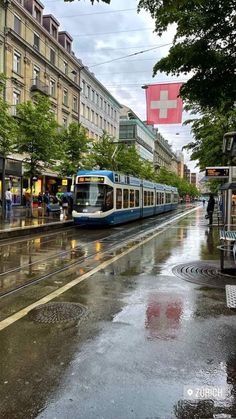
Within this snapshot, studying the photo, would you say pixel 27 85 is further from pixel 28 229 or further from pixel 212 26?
pixel 212 26

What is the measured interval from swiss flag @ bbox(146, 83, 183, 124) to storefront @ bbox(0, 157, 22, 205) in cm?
2430

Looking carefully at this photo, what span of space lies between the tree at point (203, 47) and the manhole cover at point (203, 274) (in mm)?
4110

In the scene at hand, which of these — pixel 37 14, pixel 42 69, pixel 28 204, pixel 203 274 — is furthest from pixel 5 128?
pixel 37 14

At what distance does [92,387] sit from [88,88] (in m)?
57.4

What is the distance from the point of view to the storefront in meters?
35.1

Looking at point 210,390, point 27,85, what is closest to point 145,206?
point 27,85

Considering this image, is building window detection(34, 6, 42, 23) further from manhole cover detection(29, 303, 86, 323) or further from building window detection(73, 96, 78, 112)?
manhole cover detection(29, 303, 86, 323)

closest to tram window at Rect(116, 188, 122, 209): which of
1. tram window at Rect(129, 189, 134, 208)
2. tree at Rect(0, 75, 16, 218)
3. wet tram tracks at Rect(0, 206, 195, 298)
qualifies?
tram window at Rect(129, 189, 134, 208)

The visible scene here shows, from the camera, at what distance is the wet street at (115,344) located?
3.41 metres

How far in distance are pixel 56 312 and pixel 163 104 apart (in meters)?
8.49

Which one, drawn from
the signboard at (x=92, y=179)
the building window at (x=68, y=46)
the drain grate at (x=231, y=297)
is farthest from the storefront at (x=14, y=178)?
the drain grate at (x=231, y=297)

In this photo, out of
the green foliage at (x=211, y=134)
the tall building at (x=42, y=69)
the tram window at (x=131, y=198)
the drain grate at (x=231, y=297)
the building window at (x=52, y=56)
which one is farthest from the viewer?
the building window at (x=52, y=56)

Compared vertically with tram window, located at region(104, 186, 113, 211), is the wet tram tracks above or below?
below

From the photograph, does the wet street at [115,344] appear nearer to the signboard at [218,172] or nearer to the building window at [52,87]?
the signboard at [218,172]
